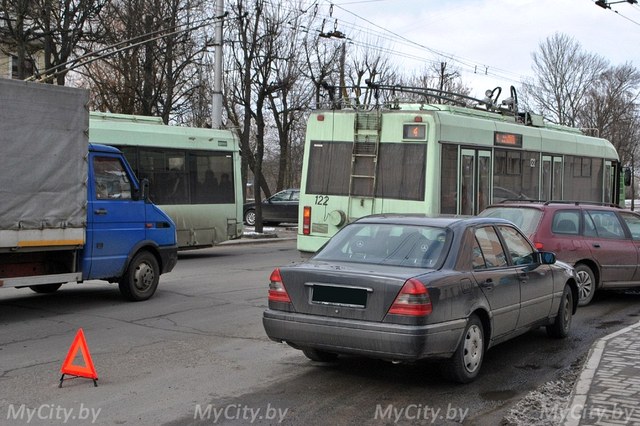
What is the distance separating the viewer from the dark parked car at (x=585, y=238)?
1053cm

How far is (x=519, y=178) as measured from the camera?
1466 centimetres

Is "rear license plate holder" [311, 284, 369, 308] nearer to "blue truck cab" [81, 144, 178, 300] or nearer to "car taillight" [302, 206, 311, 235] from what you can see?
"blue truck cab" [81, 144, 178, 300]

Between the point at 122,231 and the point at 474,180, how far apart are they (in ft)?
21.6

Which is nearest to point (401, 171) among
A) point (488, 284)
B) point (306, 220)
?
point (306, 220)

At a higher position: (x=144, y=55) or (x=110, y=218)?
(x=144, y=55)

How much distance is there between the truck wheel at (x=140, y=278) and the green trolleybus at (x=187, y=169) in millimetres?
5213

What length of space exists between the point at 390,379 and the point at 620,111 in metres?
59.2

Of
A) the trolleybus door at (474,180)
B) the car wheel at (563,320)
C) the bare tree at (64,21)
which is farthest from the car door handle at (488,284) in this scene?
the bare tree at (64,21)

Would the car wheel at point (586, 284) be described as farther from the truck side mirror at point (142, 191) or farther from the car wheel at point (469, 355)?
the truck side mirror at point (142, 191)

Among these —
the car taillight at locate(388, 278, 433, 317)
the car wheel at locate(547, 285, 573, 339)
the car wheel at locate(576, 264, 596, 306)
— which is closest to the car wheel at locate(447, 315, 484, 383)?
the car taillight at locate(388, 278, 433, 317)

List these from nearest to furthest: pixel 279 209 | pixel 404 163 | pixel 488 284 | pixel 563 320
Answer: pixel 488 284 → pixel 563 320 → pixel 404 163 → pixel 279 209

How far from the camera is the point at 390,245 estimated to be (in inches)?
263

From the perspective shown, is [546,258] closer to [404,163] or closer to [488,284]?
[488,284]

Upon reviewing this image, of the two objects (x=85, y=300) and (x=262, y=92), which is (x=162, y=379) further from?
(x=262, y=92)
